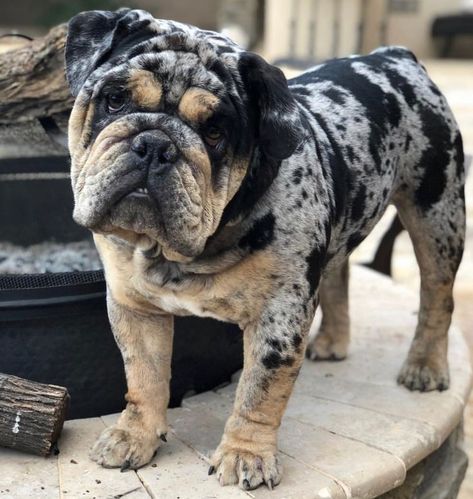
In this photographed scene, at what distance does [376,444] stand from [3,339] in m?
1.17

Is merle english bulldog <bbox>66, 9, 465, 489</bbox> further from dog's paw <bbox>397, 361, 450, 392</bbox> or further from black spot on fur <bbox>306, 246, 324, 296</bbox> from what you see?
dog's paw <bbox>397, 361, 450, 392</bbox>

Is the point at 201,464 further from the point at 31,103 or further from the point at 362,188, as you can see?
the point at 31,103

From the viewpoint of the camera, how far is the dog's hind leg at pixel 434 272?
3375 millimetres

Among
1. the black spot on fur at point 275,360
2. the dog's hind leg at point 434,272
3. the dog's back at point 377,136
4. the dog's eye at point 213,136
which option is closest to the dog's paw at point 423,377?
the dog's hind leg at point 434,272

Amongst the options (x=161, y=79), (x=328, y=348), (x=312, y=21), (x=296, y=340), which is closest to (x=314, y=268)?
(x=296, y=340)

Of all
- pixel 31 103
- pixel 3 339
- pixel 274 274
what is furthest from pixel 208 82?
pixel 31 103

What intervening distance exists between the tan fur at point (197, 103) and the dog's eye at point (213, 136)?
5cm

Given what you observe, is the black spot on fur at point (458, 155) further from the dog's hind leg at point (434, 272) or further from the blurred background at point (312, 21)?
the blurred background at point (312, 21)

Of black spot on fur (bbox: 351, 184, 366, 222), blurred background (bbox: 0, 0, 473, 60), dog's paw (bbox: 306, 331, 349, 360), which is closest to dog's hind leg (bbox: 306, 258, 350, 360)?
dog's paw (bbox: 306, 331, 349, 360)

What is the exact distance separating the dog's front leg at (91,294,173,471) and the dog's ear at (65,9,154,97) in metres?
0.69

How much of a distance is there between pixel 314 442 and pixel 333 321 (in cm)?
86

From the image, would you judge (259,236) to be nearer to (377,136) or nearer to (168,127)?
(168,127)

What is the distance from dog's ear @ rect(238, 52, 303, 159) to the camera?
2.43 meters

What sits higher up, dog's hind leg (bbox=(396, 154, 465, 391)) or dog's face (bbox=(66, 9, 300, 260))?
dog's face (bbox=(66, 9, 300, 260))
